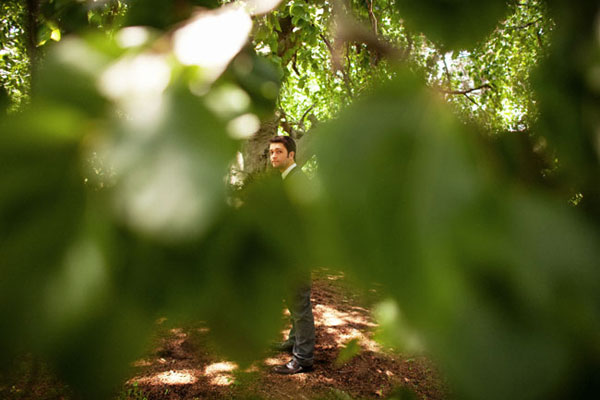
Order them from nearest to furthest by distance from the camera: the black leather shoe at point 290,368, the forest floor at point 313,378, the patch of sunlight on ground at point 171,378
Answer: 1. the forest floor at point 313,378
2. the patch of sunlight on ground at point 171,378
3. the black leather shoe at point 290,368

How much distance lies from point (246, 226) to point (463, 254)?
10 cm

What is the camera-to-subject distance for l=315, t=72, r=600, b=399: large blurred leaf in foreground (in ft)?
0.45

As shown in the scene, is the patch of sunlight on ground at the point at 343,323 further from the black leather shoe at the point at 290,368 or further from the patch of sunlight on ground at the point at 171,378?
the patch of sunlight on ground at the point at 171,378

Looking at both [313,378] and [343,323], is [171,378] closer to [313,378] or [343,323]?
[313,378]

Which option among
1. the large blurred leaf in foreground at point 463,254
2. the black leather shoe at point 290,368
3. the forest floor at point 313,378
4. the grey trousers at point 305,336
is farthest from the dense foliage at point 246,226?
the black leather shoe at point 290,368

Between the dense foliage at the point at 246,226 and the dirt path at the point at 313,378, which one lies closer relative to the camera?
the dense foliage at the point at 246,226

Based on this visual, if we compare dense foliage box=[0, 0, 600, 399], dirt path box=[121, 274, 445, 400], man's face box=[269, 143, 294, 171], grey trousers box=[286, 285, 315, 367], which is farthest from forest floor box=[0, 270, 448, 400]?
dense foliage box=[0, 0, 600, 399]

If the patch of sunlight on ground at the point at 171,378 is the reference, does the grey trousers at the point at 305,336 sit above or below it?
above

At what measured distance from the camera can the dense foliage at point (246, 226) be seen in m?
0.13

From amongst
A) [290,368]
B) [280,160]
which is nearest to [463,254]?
[280,160]

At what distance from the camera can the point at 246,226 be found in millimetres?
171

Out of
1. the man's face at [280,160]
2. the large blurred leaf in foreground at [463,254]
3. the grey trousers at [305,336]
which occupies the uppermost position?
the man's face at [280,160]

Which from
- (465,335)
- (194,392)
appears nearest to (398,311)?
(465,335)

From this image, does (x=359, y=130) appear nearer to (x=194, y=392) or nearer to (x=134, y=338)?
(x=134, y=338)
